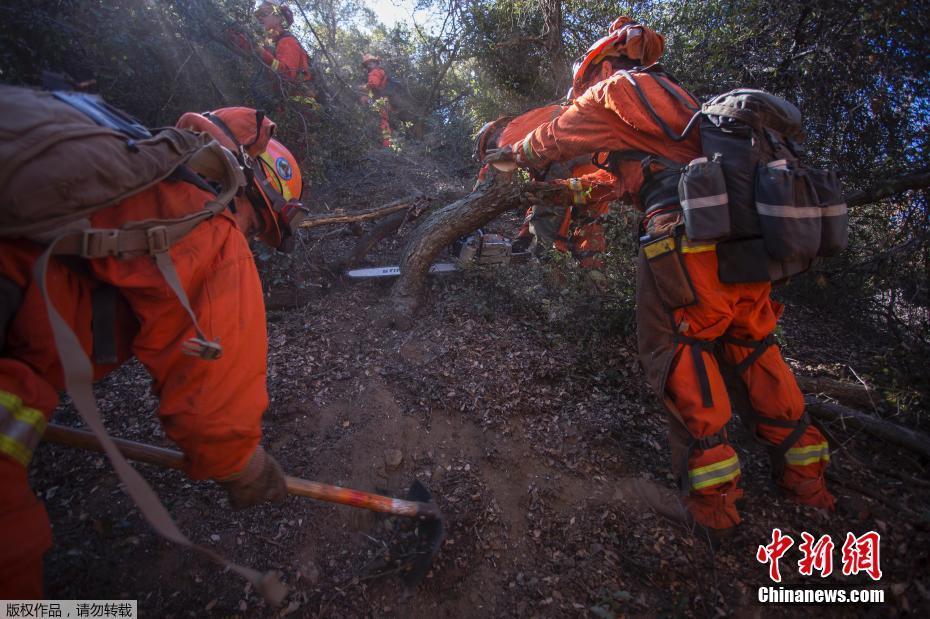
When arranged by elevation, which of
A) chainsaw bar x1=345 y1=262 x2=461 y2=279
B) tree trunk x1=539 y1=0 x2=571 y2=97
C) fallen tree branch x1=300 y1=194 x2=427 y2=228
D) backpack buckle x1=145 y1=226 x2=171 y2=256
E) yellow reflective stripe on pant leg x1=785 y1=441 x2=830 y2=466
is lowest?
yellow reflective stripe on pant leg x1=785 y1=441 x2=830 y2=466

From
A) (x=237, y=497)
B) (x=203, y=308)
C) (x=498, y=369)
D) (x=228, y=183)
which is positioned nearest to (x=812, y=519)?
(x=498, y=369)

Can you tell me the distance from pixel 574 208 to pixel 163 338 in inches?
141

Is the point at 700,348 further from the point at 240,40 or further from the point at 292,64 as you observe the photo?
the point at 292,64

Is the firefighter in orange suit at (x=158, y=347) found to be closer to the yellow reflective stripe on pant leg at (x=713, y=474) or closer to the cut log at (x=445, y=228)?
the yellow reflective stripe on pant leg at (x=713, y=474)

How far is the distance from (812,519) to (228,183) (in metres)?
3.21

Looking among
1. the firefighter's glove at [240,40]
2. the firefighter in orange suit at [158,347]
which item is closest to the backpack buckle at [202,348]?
the firefighter in orange suit at [158,347]

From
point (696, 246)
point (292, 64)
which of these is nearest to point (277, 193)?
point (696, 246)

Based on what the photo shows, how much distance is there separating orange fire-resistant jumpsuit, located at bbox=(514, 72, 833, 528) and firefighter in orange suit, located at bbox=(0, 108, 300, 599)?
6.17 ft

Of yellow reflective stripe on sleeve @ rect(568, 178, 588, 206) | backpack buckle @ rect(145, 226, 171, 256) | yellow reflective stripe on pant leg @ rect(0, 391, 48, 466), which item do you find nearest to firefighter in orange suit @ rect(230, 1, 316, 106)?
yellow reflective stripe on sleeve @ rect(568, 178, 588, 206)

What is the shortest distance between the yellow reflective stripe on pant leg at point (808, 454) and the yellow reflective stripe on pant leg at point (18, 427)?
10.1 ft

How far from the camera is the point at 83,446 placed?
1598 millimetres

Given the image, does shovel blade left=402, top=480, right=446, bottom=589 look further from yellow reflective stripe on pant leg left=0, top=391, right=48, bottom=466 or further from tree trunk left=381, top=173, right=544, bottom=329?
tree trunk left=381, top=173, right=544, bottom=329

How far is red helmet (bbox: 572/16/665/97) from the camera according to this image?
273cm

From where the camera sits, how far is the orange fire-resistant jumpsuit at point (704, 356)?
2.20m
